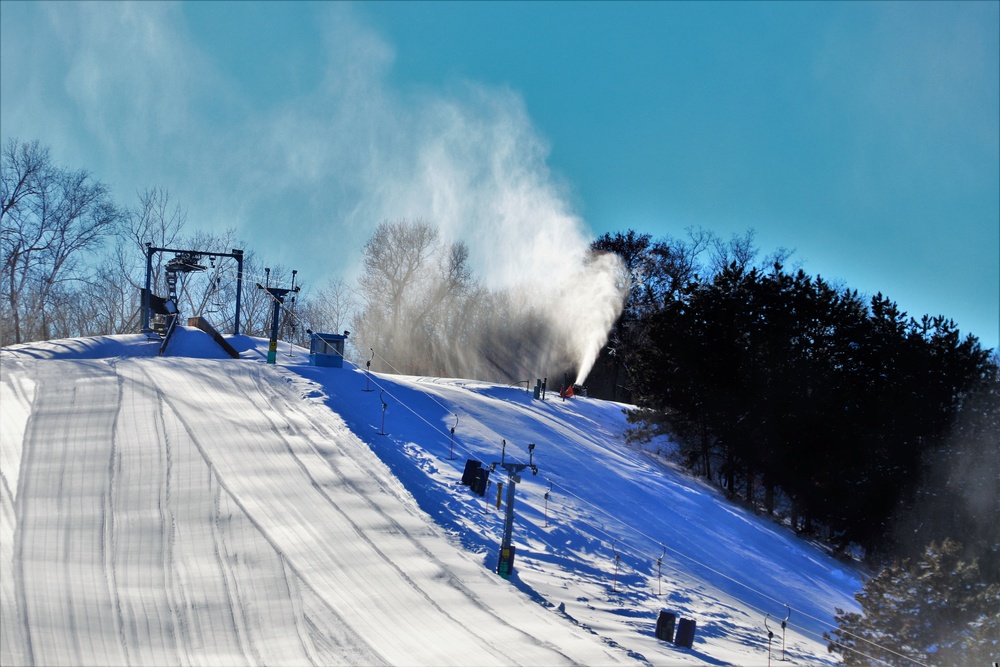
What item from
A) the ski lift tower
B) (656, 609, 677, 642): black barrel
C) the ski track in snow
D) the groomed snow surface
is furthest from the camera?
the ski lift tower

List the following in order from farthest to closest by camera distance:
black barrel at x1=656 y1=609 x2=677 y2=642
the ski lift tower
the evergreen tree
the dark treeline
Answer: the ski lift tower, the dark treeline, black barrel at x1=656 y1=609 x2=677 y2=642, the evergreen tree

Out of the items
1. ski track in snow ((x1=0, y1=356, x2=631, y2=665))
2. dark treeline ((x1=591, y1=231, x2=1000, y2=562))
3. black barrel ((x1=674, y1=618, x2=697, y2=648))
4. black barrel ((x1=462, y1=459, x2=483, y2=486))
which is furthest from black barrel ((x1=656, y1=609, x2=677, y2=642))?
dark treeline ((x1=591, y1=231, x2=1000, y2=562))

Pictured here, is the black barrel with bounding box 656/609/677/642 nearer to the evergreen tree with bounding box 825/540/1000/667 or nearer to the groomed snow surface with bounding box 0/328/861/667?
the groomed snow surface with bounding box 0/328/861/667

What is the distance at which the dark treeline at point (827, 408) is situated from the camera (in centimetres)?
2630

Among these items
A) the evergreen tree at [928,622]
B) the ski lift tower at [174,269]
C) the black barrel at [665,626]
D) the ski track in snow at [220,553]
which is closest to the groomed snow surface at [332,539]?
the ski track in snow at [220,553]

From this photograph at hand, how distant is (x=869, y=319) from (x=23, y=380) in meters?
27.6

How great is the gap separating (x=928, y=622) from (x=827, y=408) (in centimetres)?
1503

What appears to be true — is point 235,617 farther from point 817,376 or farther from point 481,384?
point 817,376

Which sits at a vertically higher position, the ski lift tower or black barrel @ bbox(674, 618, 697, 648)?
the ski lift tower

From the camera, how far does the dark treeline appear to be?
86.3 ft

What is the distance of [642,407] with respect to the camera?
30219 millimetres

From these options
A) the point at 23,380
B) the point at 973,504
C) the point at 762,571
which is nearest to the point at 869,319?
the point at 973,504

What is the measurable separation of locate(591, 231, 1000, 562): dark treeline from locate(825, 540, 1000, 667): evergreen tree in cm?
1298

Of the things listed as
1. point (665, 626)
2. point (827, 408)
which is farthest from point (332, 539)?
point (827, 408)
